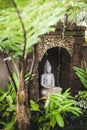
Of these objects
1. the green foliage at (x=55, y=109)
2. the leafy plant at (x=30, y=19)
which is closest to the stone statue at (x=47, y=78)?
the green foliage at (x=55, y=109)

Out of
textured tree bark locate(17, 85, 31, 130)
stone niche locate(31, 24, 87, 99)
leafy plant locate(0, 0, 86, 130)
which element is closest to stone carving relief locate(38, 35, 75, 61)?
stone niche locate(31, 24, 87, 99)

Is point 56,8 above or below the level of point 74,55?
above

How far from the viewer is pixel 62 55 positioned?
820cm

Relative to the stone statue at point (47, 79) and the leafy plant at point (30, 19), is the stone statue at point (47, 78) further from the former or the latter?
the leafy plant at point (30, 19)

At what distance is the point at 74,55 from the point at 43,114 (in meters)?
1.87

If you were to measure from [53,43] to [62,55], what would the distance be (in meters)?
0.72

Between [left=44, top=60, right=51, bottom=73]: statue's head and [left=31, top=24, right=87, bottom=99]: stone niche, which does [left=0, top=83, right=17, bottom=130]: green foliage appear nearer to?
[left=31, top=24, right=87, bottom=99]: stone niche

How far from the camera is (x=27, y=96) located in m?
5.78

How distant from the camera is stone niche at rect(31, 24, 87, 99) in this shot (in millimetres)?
7454

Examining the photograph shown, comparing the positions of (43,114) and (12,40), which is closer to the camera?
(12,40)

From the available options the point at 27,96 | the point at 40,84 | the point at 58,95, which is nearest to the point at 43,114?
the point at 58,95

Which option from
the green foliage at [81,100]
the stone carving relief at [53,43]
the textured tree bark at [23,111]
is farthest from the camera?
the stone carving relief at [53,43]

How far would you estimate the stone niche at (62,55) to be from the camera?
7.45 m

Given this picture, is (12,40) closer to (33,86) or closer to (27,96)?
(27,96)
